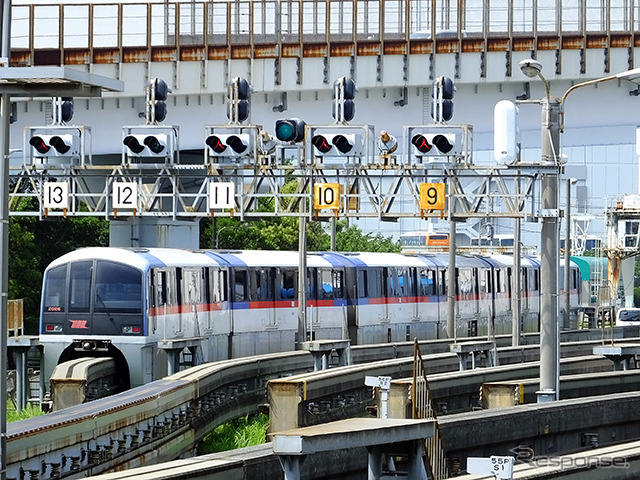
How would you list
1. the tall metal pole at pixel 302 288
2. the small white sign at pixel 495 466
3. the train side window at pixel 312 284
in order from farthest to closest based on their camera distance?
1. the train side window at pixel 312 284
2. the tall metal pole at pixel 302 288
3. the small white sign at pixel 495 466

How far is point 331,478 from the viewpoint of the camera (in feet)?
49.5

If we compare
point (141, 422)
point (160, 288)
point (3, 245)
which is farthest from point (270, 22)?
point (3, 245)

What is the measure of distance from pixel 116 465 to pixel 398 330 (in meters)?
24.6

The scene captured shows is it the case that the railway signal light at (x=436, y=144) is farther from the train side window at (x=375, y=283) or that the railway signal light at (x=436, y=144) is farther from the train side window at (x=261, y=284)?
the train side window at (x=375, y=283)

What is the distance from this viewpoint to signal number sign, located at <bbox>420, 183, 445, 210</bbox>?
27.5 metres

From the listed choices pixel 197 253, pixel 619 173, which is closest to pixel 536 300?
pixel 197 253

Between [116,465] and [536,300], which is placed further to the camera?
[536,300]

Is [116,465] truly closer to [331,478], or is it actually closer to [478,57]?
[331,478]

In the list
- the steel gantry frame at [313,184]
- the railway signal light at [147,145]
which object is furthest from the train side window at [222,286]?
the railway signal light at [147,145]

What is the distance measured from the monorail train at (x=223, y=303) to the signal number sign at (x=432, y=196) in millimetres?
5602

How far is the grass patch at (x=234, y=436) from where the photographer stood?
2500cm

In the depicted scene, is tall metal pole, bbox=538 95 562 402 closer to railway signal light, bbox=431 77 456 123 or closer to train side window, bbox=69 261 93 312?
railway signal light, bbox=431 77 456 123

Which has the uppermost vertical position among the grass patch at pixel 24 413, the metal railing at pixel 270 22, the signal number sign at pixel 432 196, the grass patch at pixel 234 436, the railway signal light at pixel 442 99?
the metal railing at pixel 270 22

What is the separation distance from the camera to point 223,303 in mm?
33375
